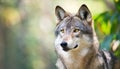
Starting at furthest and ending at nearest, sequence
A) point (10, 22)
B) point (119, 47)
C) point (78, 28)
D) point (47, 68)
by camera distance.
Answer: point (10, 22)
point (47, 68)
point (119, 47)
point (78, 28)

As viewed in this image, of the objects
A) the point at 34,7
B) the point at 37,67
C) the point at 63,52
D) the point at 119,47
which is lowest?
the point at 37,67

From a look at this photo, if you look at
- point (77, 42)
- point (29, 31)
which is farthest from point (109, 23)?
point (29, 31)

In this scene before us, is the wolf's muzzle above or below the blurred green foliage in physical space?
above

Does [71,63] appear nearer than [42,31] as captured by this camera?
Yes

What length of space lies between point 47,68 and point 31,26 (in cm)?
259

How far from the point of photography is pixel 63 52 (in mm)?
8750

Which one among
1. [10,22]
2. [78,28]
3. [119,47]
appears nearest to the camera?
[78,28]

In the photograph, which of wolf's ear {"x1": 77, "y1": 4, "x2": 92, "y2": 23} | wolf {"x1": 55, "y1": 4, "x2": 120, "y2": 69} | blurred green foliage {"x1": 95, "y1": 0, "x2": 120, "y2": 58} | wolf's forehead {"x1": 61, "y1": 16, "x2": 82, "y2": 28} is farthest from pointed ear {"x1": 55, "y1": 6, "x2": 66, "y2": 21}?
blurred green foliage {"x1": 95, "y1": 0, "x2": 120, "y2": 58}

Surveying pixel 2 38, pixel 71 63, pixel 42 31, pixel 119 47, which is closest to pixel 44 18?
pixel 42 31

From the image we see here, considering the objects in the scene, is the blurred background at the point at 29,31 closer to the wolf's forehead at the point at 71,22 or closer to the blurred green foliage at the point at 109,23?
the blurred green foliage at the point at 109,23

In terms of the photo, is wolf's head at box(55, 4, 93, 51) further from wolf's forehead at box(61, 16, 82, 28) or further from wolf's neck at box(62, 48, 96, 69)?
wolf's neck at box(62, 48, 96, 69)

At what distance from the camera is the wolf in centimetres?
859

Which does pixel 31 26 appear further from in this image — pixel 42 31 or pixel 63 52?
pixel 63 52

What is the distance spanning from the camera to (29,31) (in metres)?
21.4
